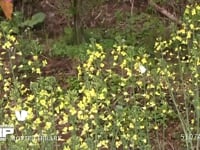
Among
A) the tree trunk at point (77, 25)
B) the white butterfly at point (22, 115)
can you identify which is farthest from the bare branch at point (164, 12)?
the white butterfly at point (22, 115)

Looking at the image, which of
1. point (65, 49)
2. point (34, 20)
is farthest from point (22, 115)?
point (34, 20)

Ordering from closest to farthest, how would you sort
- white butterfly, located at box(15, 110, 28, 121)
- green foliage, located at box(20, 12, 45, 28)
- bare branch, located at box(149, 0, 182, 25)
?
white butterfly, located at box(15, 110, 28, 121) → bare branch, located at box(149, 0, 182, 25) → green foliage, located at box(20, 12, 45, 28)

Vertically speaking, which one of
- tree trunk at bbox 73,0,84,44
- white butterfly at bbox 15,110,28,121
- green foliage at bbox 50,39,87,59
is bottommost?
white butterfly at bbox 15,110,28,121

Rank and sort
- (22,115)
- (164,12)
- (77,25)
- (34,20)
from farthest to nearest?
(34,20)
(164,12)
(77,25)
(22,115)

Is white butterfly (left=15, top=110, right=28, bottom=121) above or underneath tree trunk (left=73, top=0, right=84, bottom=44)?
underneath

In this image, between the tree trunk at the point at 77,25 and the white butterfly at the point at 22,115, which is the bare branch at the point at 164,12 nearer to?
the tree trunk at the point at 77,25

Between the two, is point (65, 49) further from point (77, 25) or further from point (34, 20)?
point (34, 20)

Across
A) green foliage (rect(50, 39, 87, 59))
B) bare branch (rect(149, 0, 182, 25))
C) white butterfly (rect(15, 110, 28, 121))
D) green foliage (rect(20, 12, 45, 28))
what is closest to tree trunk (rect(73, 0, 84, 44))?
green foliage (rect(50, 39, 87, 59))

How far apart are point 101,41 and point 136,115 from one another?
78.9 inches

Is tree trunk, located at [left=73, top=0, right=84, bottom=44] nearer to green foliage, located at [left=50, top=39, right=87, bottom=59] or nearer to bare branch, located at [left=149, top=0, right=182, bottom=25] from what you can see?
green foliage, located at [left=50, top=39, right=87, bottom=59]

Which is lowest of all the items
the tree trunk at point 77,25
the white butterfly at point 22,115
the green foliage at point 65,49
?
the white butterfly at point 22,115

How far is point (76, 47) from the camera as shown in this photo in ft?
14.7

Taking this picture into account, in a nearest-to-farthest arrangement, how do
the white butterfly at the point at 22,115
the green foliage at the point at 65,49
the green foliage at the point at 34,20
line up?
the white butterfly at the point at 22,115 < the green foliage at the point at 65,49 < the green foliage at the point at 34,20

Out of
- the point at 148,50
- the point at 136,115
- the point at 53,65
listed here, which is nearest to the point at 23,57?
the point at 53,65
